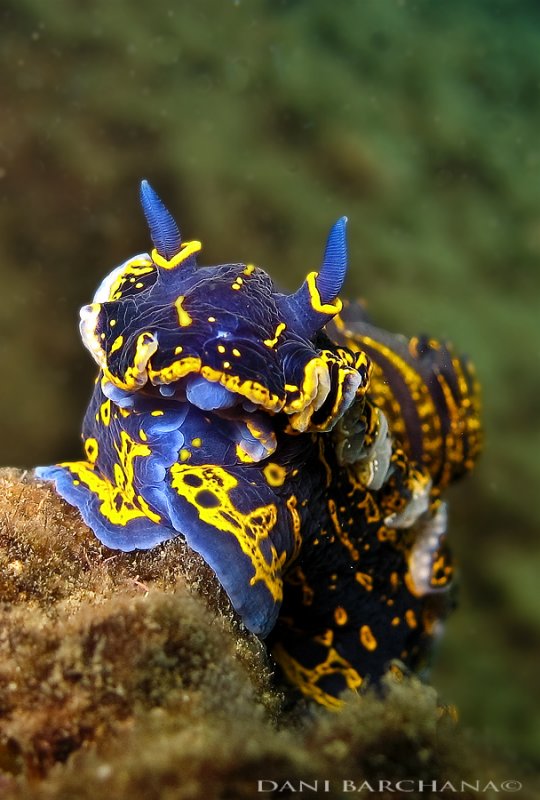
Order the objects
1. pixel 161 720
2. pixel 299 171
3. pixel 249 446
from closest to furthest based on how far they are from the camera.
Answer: pixel 161 720 → pixel 249 446 → pixel 299 171

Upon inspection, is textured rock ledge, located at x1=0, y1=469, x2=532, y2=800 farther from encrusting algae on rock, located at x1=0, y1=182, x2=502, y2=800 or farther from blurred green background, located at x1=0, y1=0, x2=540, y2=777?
blurred green background, located at x1=0, y1=0, x2=540, y2=777

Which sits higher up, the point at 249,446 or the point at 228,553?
the point at 249,446

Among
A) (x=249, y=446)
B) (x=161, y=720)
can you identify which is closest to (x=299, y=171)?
(x=249, y=446)

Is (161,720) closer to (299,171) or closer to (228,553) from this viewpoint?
(228,553)

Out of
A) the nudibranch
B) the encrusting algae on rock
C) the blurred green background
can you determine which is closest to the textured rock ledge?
the encrusting algae on rock

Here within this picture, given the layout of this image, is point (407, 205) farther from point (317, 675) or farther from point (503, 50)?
point (317, 675)
